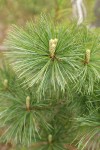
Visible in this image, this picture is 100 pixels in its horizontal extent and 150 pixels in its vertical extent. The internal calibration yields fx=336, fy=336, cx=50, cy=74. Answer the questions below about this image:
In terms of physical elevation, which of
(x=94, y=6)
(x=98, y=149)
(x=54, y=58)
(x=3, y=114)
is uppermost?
(x=94, y=6)

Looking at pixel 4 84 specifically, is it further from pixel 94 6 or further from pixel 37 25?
pixel 94 6

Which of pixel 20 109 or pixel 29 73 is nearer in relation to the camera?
pixel 29 73

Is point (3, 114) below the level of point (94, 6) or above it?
below

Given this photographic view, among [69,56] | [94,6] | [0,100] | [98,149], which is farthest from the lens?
[94,6]

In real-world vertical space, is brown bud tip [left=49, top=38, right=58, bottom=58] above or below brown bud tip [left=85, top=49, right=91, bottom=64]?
above

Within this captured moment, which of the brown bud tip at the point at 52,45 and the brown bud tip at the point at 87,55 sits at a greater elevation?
the brown bud tip at the point at 52,45

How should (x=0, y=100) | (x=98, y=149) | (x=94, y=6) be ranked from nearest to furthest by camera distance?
(x=98, y=149)
(x=0, y=100)
(x=94, y=6)


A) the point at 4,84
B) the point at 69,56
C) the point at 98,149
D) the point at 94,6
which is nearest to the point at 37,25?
the point at 69,56
